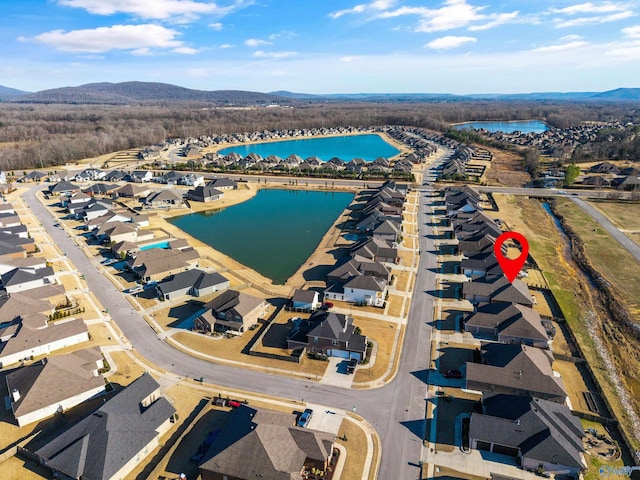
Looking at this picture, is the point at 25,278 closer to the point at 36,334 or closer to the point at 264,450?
the point at 36,334

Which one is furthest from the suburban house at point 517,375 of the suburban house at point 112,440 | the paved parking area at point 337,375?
the suburban house at point 112,440

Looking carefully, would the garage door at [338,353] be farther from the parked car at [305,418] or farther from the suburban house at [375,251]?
the suburban house at [375,251]

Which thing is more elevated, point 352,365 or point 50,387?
point 50,387

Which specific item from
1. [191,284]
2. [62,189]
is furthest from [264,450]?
[62,189]

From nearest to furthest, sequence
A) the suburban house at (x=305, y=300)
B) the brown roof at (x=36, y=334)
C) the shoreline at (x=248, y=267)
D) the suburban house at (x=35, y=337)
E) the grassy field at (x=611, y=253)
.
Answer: the suburban house at (x=35, y=337) → the brown roof at (x=36, y=334) → the suburban house at (x=305, y=300) → the grassy field at (x=611, y=253) → the shoreline at (x=248, y=267)

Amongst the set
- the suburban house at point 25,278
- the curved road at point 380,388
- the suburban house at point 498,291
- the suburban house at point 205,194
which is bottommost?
the curved road at point 380,388

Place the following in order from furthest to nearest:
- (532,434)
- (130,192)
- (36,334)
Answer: (130,192), (36,334), (532,434)
